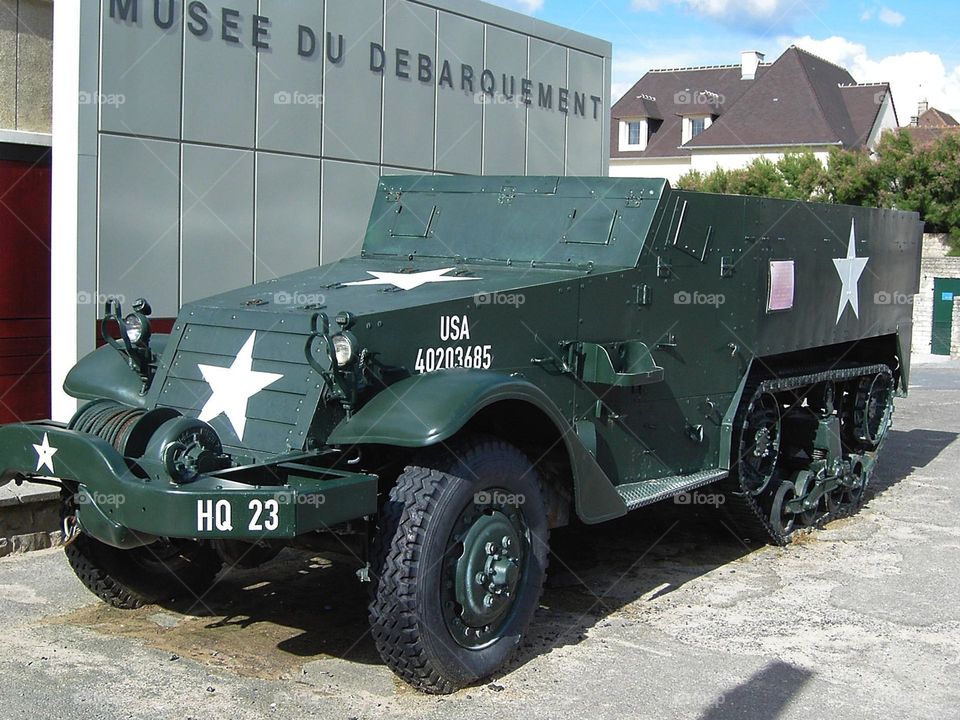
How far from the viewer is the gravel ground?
4223 millimetres

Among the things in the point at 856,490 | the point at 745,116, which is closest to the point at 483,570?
the point at 856,490

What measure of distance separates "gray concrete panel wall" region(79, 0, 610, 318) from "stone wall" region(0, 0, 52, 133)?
0.12 m

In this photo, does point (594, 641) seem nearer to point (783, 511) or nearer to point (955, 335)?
point (783, 511)

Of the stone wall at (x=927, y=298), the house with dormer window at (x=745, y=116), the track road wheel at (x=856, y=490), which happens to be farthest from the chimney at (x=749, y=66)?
the track road wheel at (x=856, y=490)

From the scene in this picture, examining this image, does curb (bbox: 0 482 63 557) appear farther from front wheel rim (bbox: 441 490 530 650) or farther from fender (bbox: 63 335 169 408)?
front wheel rim (bbox: 441 490 530 650)

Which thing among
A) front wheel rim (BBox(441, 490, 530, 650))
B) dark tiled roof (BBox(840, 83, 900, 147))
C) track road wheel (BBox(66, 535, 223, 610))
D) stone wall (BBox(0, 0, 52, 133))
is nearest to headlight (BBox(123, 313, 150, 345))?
track road wheel (BBox(66, 535, 223, 610))

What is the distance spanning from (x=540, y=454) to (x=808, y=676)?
1.35 metres

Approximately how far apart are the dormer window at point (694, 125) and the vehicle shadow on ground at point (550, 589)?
31.1 meters

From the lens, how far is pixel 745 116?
116ft

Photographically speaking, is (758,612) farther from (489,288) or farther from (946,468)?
(946,468)

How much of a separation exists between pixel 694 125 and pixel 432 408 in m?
34.9

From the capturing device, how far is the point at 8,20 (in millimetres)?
7773

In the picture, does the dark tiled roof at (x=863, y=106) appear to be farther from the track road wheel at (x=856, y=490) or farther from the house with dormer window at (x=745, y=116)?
the track road wheel at (x=856, y=490)

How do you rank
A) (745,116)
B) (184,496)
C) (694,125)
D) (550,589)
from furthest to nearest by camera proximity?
(694,125) → (745,116) → (550,589) → (184,496)
